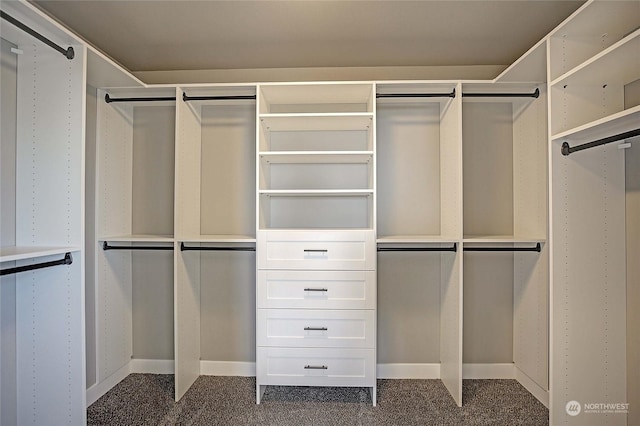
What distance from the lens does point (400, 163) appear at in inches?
118

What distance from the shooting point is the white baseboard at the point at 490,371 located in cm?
295

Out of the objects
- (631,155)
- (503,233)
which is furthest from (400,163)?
(631,155)

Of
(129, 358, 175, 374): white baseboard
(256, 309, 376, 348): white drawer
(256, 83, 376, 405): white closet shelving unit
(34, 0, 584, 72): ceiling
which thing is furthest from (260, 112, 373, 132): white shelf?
(129, 358, 175, 374): white baseboard

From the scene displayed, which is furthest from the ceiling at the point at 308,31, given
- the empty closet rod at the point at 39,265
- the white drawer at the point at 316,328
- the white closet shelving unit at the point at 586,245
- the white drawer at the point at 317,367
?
the white drawer at the point at 317,367

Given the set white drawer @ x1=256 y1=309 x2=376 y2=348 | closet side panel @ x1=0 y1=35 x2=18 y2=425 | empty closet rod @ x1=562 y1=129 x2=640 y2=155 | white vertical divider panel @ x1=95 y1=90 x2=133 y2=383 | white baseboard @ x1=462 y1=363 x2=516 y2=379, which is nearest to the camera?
empty closet rod @ x1=562 y1=129 x2=640 y2=155

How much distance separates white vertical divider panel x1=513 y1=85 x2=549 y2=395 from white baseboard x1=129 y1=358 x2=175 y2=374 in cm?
259

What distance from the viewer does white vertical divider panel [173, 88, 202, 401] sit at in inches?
103

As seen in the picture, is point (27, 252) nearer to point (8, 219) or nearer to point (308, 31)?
point (8, 219)

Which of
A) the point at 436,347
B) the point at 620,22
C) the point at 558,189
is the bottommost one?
the point at 436,347

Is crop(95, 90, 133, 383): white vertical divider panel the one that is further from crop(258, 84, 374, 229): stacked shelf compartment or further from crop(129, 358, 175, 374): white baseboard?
crop(258, 84, 374, 229): stacked shelf compartment

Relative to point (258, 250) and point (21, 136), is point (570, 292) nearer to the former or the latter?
point (258, 250)

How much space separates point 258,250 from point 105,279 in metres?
1.13

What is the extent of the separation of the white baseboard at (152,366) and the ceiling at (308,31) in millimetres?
2235

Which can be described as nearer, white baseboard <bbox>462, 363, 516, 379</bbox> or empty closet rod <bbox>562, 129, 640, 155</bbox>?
empty closet rod <bbox>562, 129, 640, 155</bbox>
